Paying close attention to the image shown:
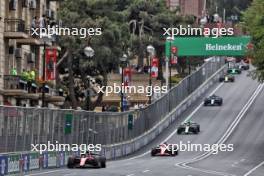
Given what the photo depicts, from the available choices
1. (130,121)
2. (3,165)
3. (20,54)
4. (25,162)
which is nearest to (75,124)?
(20,54)

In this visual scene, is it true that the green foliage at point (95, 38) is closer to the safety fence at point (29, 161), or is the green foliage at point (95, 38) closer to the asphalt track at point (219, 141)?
the asphalt track at point (219, 141)

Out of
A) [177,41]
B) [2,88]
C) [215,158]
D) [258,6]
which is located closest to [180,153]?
[215,158]

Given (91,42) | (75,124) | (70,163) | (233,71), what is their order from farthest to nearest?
(233,71)
(91,42)
(75,124)
(70,163)

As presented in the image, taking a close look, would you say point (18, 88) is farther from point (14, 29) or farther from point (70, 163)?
point (70, 163)

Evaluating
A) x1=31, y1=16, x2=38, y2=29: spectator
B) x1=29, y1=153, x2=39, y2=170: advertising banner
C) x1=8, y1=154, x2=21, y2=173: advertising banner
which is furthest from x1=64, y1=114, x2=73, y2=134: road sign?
x1=8, y1=154, x2=21, y2=173: advertising banner

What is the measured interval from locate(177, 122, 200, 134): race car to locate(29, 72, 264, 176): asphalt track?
2.24 feet

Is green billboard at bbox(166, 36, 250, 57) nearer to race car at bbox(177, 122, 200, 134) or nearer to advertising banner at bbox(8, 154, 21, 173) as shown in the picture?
race car at bbox(177, 122, 200, 134)

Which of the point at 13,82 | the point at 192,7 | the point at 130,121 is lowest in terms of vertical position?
the point at 130,121

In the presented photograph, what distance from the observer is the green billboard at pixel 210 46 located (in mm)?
109306

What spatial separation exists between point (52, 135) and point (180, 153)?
2440 cm

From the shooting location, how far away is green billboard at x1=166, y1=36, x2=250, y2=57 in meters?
109

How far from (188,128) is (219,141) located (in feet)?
15.3

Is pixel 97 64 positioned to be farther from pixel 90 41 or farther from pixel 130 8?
pixel 130 8

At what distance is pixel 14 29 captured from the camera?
62.2 meters
